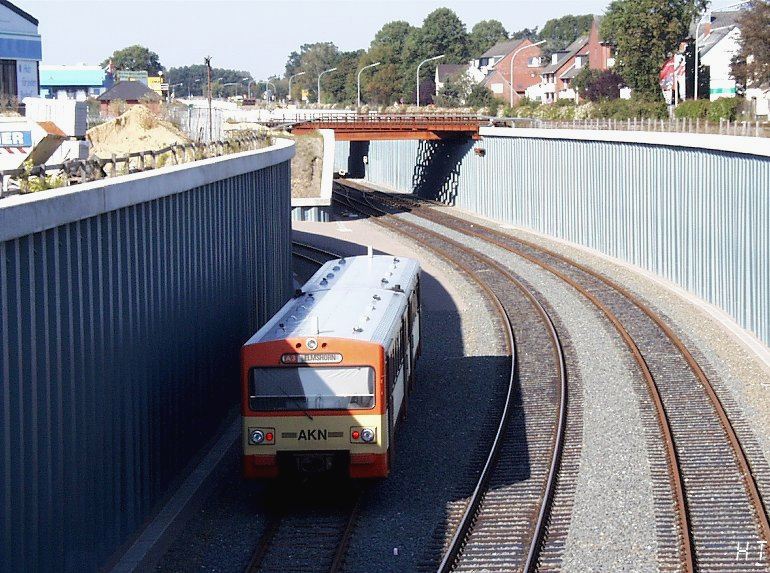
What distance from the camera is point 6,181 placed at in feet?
40.3

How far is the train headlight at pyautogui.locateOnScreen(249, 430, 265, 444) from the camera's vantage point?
13.4 m

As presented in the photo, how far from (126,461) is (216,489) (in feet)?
7.72

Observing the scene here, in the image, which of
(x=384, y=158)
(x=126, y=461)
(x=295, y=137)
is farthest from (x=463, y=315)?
(x=384, y=158)

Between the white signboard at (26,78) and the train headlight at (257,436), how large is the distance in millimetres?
26500

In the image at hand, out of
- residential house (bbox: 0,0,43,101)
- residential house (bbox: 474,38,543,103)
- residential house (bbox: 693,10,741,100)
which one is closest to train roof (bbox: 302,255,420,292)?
residential house (bbox: 0,0,43,101)

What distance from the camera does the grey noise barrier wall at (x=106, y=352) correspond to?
985 cm

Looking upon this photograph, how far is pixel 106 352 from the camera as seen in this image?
475 inches

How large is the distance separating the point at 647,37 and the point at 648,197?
158ft

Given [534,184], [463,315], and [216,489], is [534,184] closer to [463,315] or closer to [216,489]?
[463,315]

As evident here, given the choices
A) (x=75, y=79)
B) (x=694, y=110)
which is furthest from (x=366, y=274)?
(x=75, y=79)

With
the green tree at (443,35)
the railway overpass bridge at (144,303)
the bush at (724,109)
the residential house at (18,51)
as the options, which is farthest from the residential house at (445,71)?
the railway overpass bridge at (144,303)

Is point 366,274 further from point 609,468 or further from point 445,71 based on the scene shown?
point 445,71

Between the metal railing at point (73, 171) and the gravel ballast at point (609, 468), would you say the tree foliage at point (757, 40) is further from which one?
the metal railing at point (73, 171)

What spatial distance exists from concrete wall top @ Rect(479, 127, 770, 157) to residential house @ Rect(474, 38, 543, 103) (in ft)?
307
